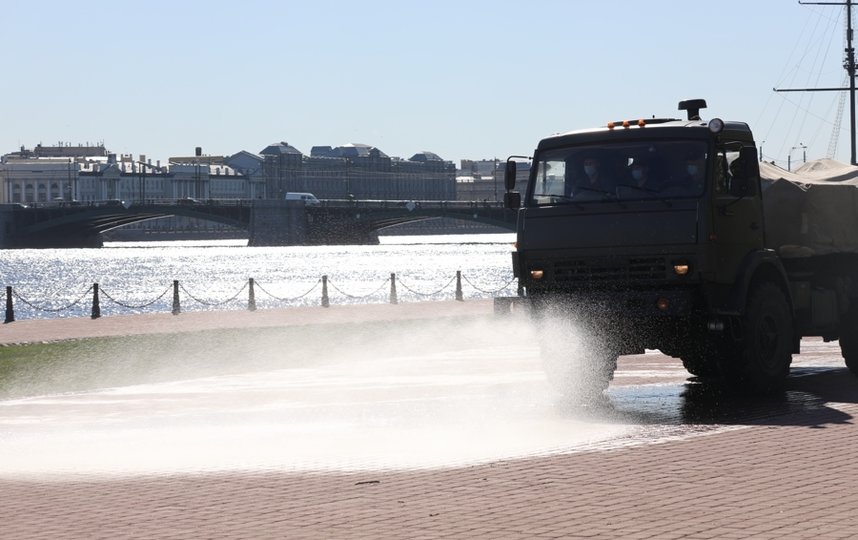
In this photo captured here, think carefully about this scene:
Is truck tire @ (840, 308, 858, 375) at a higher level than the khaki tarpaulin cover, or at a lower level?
lower

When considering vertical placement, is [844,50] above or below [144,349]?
above

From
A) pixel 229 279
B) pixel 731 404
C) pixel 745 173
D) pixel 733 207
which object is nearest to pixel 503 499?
pixel 731 404

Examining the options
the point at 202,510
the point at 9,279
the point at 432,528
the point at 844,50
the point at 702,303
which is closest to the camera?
the point at 432,528

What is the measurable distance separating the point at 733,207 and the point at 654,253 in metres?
1.00

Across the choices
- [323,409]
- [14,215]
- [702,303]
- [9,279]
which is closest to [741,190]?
[702,303]

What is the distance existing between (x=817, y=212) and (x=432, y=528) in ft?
30.7

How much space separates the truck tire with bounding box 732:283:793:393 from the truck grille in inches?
46.0

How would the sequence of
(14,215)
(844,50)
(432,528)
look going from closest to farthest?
(432,528) → (844,50) → (14,215)

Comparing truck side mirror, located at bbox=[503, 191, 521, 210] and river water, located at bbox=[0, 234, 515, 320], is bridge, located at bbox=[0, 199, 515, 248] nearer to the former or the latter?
river water, located at bbox=[0, 234, 515, 320]

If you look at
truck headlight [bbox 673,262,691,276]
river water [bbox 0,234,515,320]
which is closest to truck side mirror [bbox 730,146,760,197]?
truck headlight [bbox 673,262,691,276]

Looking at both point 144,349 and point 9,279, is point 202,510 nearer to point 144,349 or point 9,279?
point 144,349

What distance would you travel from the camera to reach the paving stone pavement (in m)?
8.74

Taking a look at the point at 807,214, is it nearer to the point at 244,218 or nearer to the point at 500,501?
Answer: the point at 500,501

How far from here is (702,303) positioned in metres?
15.0
